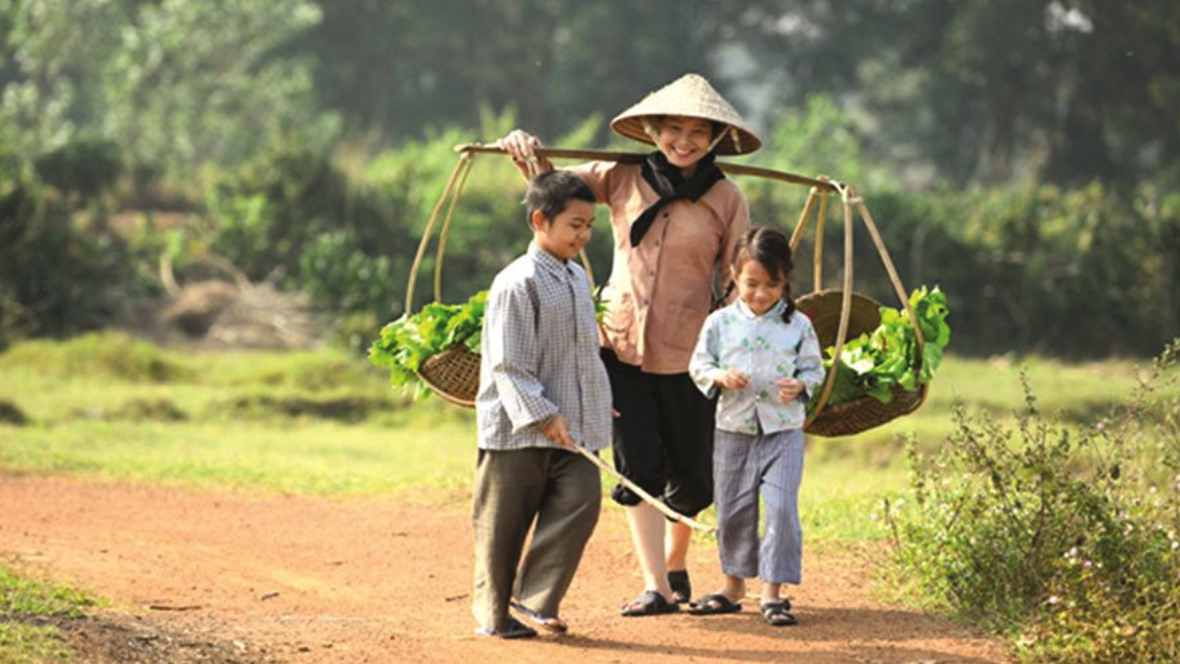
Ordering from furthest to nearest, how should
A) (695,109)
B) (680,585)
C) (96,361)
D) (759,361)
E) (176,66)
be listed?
(176,66) → (96,361) → (680,585) → (695,109) → (759,361)

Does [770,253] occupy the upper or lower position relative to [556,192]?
lower

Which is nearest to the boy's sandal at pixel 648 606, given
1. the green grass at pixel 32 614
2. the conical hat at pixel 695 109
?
the conical hat at pixel 695 109

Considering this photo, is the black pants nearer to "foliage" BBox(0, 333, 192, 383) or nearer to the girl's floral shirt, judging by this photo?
the girl's floral shirt

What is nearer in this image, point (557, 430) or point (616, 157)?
point (557, 430)

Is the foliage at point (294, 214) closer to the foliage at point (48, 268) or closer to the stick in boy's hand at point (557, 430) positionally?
the foliage at point (48, 268)

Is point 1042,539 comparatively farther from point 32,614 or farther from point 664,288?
point 32,614

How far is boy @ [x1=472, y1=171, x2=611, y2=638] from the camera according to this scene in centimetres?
563

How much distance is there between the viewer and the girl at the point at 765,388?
5.91m

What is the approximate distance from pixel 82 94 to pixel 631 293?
3620 centimetres

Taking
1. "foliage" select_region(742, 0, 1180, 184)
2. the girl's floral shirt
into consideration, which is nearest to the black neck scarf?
the girl's floral shirt

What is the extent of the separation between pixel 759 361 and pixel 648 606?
100 centimetres

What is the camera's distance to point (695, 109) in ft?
19.9

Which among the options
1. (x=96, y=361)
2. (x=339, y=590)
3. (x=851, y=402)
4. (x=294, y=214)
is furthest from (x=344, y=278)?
(x=851, y=402)

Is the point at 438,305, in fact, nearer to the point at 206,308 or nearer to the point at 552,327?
the point at 552,327
